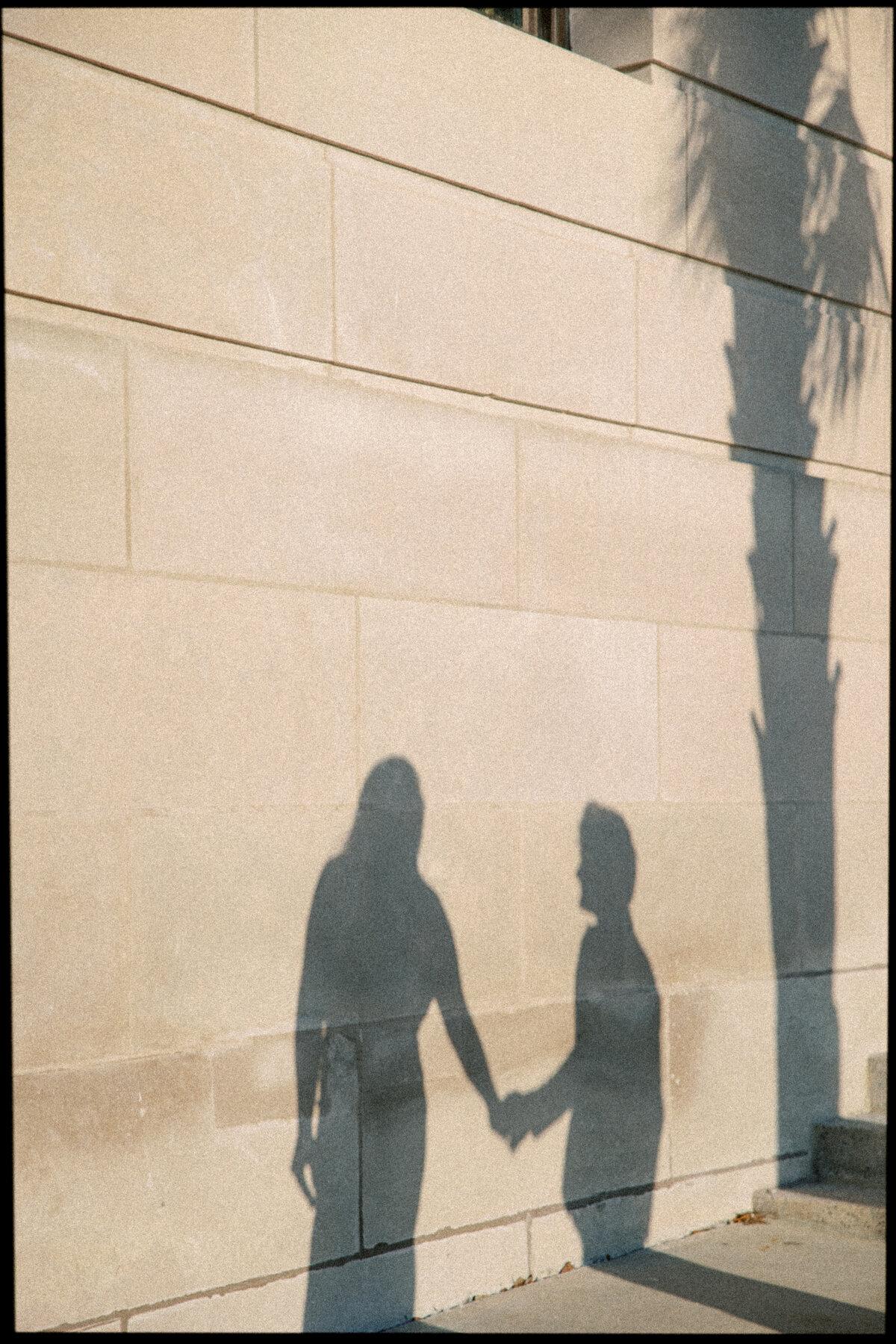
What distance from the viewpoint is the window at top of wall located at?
700 cm

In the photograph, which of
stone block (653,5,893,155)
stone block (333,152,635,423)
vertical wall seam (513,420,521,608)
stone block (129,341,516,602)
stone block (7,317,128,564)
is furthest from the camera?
stone block (653,5,893,155)

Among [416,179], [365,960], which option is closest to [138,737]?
[365,960]

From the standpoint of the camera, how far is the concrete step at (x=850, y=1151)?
7.17m

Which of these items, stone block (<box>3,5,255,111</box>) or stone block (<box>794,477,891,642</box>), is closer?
stone block (<box>3,5,255,111</box>)

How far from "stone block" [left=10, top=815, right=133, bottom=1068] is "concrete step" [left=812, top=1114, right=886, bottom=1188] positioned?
412 cm

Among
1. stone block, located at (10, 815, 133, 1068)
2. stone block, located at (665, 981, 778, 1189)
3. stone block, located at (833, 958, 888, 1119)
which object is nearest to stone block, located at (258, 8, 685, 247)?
stone block, located at (10, 815, 133, 1068)

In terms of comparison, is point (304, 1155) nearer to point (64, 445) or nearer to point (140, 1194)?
point (140, 1194)

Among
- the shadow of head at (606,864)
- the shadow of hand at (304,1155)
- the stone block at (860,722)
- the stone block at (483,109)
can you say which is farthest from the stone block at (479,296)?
the shadow of hand at (304,1155)

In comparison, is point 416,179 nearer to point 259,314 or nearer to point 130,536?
point 259,314

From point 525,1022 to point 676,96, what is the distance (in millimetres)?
4498

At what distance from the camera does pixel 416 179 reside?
19.3ft

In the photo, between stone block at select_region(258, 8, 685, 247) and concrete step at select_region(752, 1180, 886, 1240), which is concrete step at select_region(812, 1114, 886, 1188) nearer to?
concrete step at select_region(752, 1180, 886, 1240)

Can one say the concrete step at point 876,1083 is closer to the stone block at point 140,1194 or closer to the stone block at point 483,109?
the stone block at point 140,1194

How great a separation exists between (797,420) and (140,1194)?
5083mm
